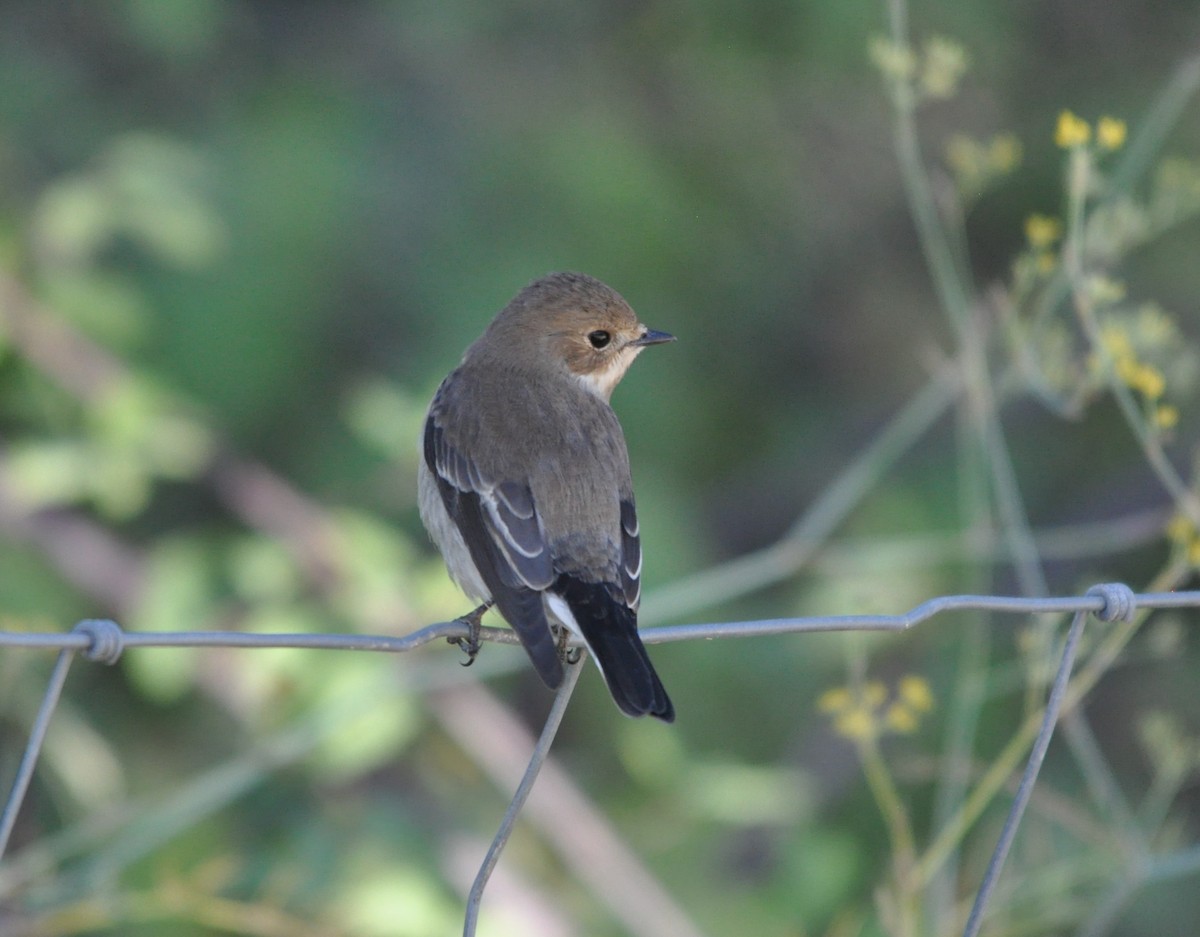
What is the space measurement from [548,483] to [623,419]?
102 inches

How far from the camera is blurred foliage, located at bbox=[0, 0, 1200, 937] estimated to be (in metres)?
4.15

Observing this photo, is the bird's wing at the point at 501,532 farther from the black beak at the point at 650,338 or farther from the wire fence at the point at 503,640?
the black beak at the point at 650,338

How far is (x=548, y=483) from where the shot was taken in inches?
143

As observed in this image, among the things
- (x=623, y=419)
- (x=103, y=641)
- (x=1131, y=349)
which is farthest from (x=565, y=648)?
(x=623, y=419)

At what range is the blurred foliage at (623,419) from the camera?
4.15 metres

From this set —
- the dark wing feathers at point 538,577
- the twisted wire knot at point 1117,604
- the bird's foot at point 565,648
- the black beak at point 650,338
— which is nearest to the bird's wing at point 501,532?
the dark wing feathers at point 538,577

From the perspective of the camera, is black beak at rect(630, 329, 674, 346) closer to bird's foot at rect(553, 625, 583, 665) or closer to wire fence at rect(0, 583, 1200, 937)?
bird's foot at rect(553, 625, 583, 665)

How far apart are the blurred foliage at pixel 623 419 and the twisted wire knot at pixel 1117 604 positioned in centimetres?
53

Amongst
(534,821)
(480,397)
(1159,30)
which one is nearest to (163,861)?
(534,821)

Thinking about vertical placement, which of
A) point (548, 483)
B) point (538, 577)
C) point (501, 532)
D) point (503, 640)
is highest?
point (548, 483)

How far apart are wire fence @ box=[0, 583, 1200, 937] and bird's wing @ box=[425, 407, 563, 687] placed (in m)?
0.43

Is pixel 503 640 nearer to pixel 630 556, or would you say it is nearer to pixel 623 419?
pixel 630 556

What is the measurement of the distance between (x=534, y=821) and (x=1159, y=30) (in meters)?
4.76

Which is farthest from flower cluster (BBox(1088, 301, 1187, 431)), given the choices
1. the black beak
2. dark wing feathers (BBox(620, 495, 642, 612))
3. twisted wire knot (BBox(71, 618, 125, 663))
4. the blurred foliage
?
twisted wire knot (BBox(71, 618, 125, 663))
